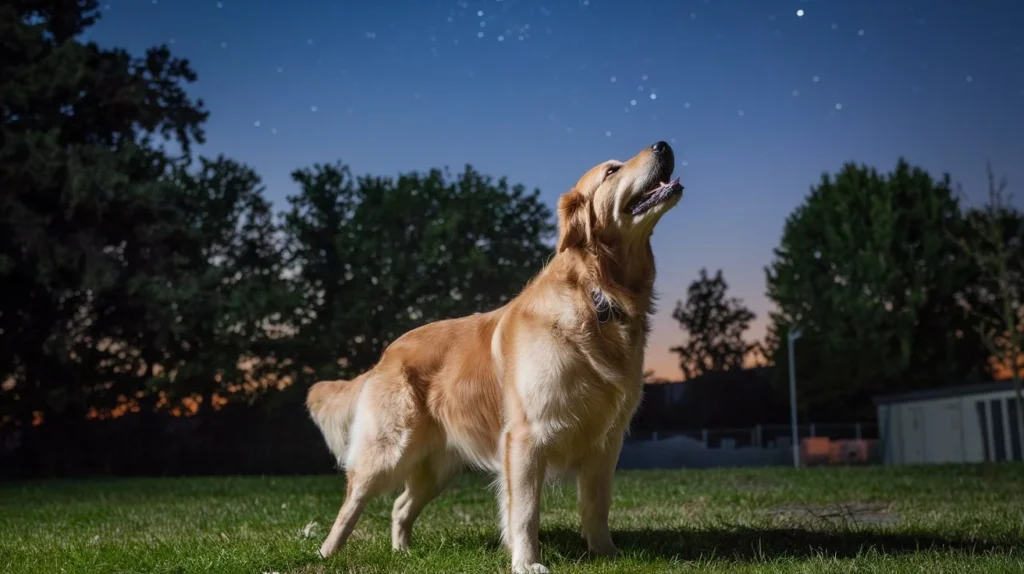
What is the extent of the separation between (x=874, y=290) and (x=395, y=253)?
1809 cm

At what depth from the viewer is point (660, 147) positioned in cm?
452

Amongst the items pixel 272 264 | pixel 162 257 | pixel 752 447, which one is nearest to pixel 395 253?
pixel 272 264

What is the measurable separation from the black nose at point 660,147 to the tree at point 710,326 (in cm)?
4879

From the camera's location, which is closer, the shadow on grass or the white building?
the shadow on grass

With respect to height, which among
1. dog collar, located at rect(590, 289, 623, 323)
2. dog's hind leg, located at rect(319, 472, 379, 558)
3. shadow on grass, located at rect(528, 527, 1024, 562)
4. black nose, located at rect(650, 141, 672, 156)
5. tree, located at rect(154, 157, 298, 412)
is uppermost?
tree, located at rect(154, 157, 298, 412)

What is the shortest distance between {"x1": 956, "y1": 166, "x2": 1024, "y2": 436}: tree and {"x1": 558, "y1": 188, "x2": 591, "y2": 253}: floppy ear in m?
17.5

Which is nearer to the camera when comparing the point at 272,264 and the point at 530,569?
the point at 530,569

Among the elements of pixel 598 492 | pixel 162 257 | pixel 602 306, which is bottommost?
pixel 598 492

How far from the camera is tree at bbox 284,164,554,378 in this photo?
98.5ft

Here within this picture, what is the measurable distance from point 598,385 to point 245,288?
67.2ft

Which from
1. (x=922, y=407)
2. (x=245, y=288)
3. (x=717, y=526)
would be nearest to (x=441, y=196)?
(x=245, y=288)

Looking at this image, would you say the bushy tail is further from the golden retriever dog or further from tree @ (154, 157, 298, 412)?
tree @ (154, 157, 298, 412)

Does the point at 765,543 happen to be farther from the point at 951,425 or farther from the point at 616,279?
the point at 951,425

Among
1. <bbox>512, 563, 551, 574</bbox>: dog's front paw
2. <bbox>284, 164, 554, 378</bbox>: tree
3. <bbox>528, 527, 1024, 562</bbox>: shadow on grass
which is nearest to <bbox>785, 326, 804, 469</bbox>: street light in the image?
<bbox>284, 164, 554, 378</bbox>: tree
